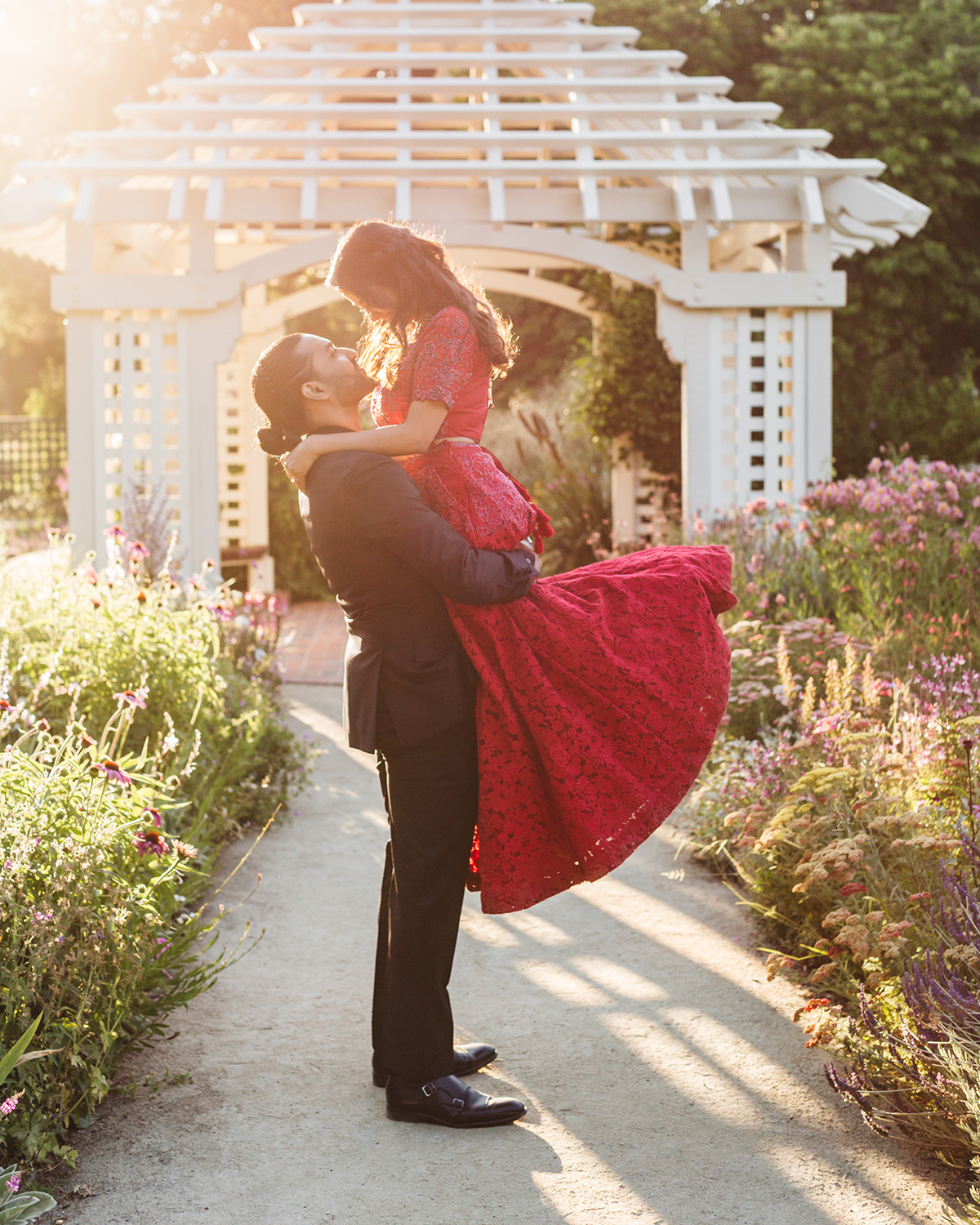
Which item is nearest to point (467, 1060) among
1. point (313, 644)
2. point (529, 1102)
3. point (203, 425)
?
point (529, 1102)

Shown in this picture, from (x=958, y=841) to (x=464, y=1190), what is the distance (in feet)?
4.47

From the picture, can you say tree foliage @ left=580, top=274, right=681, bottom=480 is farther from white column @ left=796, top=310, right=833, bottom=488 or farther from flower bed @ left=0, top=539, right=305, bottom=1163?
flower bed @ left=0, top=539, right=305, bottom=1163

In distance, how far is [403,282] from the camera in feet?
8.12

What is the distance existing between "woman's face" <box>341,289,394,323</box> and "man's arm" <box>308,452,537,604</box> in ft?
1.05

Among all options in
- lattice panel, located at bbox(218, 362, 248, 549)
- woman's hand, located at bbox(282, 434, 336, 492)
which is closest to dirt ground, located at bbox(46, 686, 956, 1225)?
woman's hand, located at bbox(282, 434, 336, 492)

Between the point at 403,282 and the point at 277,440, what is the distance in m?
0.45

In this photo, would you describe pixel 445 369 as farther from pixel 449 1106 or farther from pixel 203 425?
pixel 203 425

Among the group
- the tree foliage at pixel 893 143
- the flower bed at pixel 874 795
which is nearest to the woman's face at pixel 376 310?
the flower bed at pixel 874 795

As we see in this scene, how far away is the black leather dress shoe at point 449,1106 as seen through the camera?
2.62 meters

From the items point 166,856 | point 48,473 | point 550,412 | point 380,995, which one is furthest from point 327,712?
point 48,473

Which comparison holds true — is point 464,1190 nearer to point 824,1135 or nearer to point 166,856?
point 824,1135

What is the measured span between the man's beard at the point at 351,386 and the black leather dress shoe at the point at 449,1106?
1.51m

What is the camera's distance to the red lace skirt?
2531mm

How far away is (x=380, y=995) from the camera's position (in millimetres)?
2797
